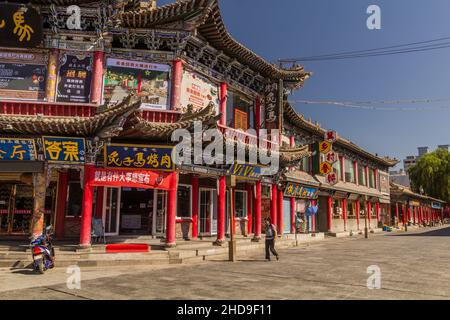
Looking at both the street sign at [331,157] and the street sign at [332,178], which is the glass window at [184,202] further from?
the street sign at [332,178]

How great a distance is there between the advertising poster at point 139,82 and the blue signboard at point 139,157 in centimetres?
192

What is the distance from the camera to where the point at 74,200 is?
51.2ft

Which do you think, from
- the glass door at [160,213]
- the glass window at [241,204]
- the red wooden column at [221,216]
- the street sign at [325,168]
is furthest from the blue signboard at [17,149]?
the street sign at [325,168]

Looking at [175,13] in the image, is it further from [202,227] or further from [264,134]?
[202,227]

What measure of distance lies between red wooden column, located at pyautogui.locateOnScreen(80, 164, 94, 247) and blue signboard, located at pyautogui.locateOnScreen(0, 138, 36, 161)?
6.16ft

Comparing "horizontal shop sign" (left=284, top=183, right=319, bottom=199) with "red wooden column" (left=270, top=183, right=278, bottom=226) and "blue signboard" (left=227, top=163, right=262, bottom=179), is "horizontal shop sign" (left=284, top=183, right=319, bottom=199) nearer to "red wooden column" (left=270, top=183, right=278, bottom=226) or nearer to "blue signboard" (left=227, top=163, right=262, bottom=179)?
"red wooden column" (left=270, top=183, right=278, bottom=226)

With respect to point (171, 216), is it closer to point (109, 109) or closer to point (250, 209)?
point (109, 109)

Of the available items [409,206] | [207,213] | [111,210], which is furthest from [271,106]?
[409,206]

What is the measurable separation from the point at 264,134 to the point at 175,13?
26.5ft

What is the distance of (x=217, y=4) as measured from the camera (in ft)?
46.2

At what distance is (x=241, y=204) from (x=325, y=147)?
9.74 metres

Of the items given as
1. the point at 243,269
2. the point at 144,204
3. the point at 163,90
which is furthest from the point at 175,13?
the point at 243,269

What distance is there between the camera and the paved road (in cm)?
755
